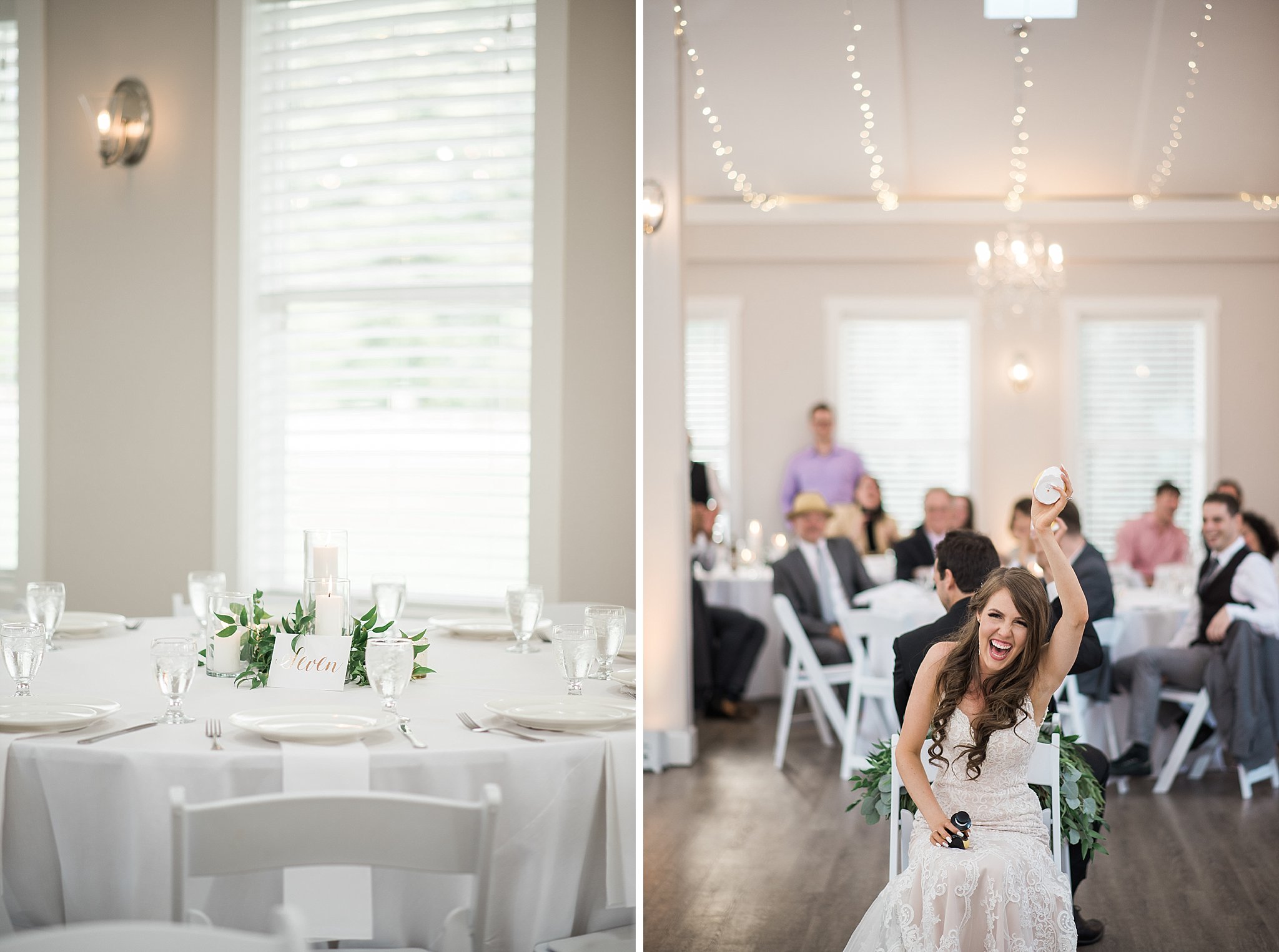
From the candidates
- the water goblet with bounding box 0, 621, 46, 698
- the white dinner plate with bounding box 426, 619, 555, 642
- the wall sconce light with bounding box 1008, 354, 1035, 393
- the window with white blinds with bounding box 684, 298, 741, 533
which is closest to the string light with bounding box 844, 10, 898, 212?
the window with white blinds with bounding box 684, 298, 741, 533

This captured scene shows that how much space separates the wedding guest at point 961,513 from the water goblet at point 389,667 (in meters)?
5.16

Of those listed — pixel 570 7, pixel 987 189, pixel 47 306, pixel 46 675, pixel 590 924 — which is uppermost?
pixel 987 189

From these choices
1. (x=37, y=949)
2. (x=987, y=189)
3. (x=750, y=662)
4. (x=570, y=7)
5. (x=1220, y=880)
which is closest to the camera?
(x=37, y=949)

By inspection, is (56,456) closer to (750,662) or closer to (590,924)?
(590,924)

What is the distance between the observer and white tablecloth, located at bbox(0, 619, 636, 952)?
4.96 ft

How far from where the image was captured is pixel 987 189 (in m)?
8.64

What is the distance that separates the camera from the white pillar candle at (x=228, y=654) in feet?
5.79

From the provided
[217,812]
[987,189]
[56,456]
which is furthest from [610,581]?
[987,189]

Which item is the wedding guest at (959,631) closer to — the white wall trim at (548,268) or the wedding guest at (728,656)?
the white wall trim at (548,268)

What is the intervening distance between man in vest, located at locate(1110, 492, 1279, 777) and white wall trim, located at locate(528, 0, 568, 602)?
12.3 feet

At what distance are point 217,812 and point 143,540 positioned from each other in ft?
1.58

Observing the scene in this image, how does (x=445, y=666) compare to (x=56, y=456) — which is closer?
(x=56, y=456)

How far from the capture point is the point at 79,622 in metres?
1.77

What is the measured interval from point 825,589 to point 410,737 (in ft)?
14.2
